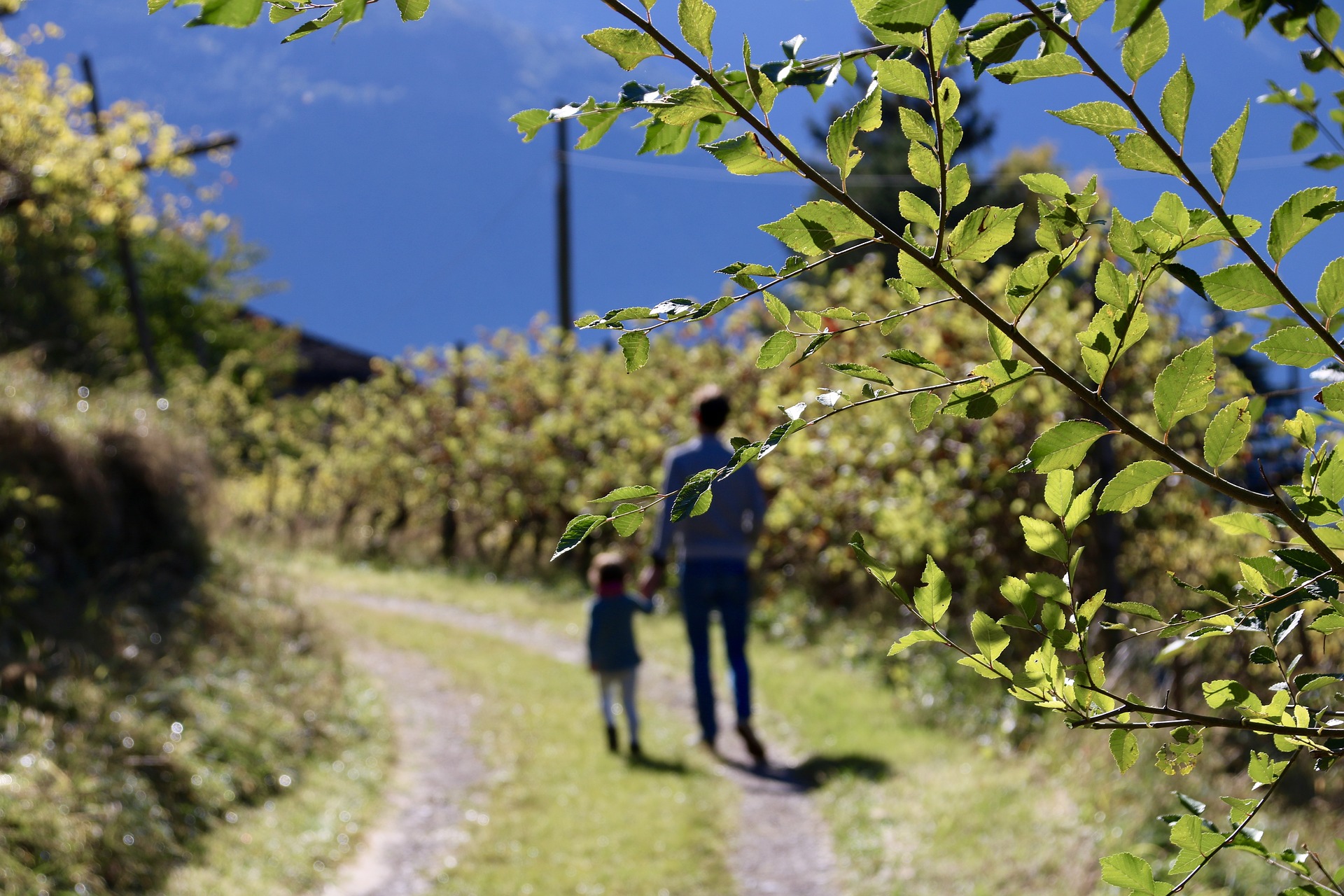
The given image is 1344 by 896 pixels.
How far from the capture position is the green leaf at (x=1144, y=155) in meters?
0.96

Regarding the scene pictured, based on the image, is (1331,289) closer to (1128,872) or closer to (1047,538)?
(1047,538)

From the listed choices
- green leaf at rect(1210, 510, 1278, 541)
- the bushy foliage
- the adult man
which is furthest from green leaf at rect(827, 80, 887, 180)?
the adult man

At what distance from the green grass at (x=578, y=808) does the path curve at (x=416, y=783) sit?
12cm

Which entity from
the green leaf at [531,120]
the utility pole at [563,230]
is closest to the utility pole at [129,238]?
the utility pole at [563,230]

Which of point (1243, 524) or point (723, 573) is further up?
point (1243, 524)

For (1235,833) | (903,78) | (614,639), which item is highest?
(903,78)

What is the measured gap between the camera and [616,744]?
267 inches

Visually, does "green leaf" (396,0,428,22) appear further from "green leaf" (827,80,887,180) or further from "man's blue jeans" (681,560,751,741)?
"man's blue jeans" (681,560,751,741)

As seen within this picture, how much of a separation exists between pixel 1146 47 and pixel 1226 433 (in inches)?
13.3

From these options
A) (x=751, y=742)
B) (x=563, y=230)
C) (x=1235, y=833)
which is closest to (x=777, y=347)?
(x=1235, y=833)

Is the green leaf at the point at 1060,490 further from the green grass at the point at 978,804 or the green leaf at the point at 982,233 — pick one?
the green grass at the point at 978,804

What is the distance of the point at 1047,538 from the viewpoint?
3.67ft

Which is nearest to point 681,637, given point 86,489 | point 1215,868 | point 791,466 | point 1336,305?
point 791,466

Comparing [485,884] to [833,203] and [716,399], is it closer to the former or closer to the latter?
[716,399]
